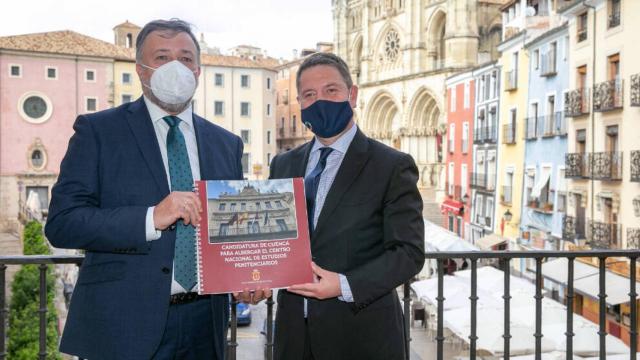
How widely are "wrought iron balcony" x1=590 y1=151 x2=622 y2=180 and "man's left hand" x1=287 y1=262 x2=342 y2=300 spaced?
2079cm

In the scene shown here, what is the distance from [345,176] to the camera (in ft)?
9.54

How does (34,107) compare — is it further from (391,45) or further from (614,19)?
(614,19)

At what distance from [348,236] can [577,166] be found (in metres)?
Result: 23.2

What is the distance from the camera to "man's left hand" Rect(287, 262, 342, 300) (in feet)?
8.83

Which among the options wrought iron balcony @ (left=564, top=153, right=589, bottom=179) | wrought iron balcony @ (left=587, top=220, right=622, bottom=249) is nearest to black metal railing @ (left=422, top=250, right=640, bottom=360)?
wrought iron balcony @ (left=587, top=220, right=622, bottom=249)

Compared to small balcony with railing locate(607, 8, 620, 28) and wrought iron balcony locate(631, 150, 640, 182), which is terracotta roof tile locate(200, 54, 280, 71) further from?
wrought iron balcony locate(631, 150, 640, 182)

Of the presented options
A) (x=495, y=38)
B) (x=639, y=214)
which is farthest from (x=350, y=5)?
(x=639, y=214)

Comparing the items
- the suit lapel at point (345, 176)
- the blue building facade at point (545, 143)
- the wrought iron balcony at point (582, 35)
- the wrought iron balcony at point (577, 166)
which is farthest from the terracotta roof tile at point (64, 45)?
the suit lapel at point (345, 176)

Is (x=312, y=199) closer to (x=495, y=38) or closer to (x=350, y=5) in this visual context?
(x=495, y=38)

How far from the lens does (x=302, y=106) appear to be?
3.05 metres

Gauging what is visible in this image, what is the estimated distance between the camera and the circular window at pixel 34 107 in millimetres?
45812

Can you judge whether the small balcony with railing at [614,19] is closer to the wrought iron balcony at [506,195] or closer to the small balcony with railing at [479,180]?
the wrought iron balcony at [506,195]

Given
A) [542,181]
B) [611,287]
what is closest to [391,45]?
[542,181]

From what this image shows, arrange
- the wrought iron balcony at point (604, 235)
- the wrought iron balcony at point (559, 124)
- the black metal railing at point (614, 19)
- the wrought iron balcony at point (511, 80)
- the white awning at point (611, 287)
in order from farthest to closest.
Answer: the wrought iron balcony at point (511, 80) < the wrought iron balcony at point (559, 124) < the black metal railing at point (614, 19) < the wrought iron balcony at point (604, 235) < the white awning at point (611, 287)
